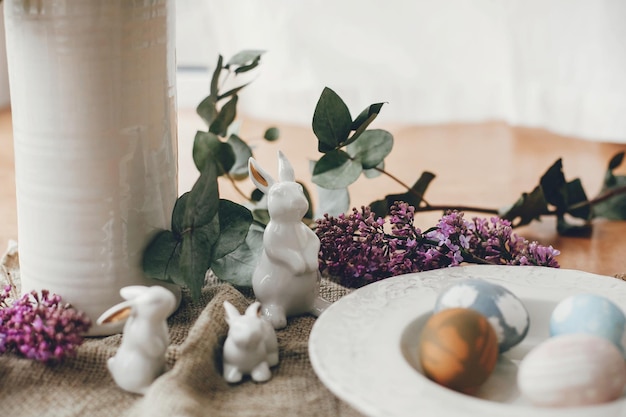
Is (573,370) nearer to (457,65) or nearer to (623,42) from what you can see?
(623,42)

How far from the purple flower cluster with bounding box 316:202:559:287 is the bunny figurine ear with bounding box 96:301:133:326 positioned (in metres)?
0.21

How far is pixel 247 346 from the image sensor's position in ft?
1.72

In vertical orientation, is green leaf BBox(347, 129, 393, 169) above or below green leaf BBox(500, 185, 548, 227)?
above

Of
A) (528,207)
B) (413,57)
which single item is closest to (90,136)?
(528,207)

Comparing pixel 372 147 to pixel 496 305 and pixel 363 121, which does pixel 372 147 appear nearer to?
pixel 363 121

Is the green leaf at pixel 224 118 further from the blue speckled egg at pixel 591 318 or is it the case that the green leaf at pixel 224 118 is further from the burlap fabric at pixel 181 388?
the blue speckled egg at pixel 591 318

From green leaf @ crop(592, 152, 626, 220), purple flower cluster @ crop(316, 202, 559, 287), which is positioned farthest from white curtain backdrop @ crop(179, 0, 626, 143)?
purple flower cluster @ crop(316, 202, 559, 287)

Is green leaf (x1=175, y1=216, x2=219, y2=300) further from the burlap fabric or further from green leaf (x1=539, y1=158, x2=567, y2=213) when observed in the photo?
green leaf (x1=539, y1=158, x2=567, y2=213)

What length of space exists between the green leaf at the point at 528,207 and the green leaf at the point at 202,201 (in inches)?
14.1

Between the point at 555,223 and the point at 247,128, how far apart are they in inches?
24.3

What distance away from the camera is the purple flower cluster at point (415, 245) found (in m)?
0.64

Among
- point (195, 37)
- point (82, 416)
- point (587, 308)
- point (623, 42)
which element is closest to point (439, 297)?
point (587, 308)

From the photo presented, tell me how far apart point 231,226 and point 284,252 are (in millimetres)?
55

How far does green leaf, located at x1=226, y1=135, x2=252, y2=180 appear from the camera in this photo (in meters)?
0.80
